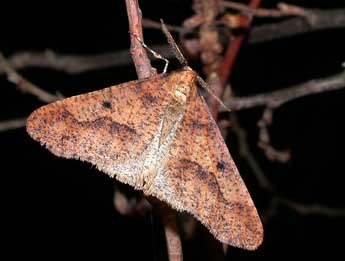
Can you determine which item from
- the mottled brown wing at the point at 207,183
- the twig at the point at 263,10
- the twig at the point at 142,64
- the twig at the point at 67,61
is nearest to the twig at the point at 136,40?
the twig at the point at 142,64

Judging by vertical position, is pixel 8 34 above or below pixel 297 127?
above

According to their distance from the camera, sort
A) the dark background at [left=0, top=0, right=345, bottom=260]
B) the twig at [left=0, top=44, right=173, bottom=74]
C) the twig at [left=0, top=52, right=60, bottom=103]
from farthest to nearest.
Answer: the dark background at [left=0, top=0, right=345, bottom=260]
the twig at [left=0, top=44, right=173, bottom=74]
the twig at [left=0, top=52, right=60, bottom=103]

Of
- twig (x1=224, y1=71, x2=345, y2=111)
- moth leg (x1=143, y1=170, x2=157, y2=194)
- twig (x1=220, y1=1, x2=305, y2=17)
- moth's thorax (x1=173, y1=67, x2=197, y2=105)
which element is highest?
twig (x1=220, y1=1, x2=305, y2=17)

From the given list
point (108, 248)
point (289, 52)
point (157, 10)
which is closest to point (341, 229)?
point (289, 52)

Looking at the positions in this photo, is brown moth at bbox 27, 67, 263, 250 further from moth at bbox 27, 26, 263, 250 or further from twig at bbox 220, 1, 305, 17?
twig at bbox 220, 1, 305, 17

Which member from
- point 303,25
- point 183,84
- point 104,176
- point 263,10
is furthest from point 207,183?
point 104,176

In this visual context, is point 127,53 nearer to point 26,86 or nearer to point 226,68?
point 26,86

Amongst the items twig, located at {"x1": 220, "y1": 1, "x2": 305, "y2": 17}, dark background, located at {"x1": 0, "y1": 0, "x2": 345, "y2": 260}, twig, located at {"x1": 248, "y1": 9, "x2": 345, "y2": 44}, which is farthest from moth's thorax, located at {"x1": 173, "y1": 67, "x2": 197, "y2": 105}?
dark background, located at {"x1": 0, "y1": 0, "x2": 345, "y2": 260}

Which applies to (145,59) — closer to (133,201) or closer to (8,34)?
(133,201)
